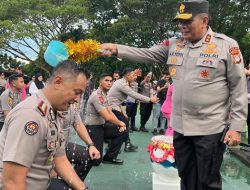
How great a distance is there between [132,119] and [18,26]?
14.5 metres

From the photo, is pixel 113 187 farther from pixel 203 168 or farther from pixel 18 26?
pixel 18 26

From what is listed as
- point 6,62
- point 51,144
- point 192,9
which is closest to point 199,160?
point 192,9

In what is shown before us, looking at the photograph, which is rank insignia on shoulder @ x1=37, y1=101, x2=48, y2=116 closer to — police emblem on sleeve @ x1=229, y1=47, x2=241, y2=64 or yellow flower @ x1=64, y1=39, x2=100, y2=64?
yellow flower @ x1=64, y1=39, x2=100, y2=64

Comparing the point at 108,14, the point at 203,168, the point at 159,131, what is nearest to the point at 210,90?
the point at 203,168

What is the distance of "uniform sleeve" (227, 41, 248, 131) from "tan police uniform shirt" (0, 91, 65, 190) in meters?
1.36

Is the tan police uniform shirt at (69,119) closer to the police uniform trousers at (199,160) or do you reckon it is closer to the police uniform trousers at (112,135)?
the police uniform trousers at (199,160)

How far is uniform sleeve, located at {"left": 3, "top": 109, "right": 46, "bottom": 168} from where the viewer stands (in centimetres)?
212

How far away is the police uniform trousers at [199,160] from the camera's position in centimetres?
306

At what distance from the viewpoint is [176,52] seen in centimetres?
323

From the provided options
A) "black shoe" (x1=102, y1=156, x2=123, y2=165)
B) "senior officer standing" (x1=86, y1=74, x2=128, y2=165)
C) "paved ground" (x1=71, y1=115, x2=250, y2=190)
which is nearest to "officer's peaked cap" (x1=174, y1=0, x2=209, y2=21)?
"paved ground" (x1=71, y1=115, x2=250, y2=190)

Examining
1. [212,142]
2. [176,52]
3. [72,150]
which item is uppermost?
[176,52]

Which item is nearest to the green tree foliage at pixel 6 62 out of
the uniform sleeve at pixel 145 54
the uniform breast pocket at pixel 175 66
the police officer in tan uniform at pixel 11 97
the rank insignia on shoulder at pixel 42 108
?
the police officer in tan uniform at pixel 11 97

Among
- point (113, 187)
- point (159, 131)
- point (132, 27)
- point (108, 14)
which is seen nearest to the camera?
point (113, 187)

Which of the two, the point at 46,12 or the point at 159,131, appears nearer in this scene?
the point at 159,131
